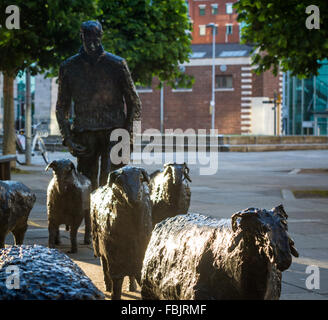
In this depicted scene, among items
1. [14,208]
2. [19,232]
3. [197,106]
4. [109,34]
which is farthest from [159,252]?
[197,106]

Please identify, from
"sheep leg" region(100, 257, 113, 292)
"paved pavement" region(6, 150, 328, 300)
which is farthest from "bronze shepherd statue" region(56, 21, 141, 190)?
"sheep leg" region(100, 257, 113, 292)

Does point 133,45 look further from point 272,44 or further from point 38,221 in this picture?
point 38,221

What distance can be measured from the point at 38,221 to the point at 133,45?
42.5ft

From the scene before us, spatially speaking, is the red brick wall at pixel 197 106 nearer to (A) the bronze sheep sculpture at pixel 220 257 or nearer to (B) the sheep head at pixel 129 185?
(B) the sheep head at pixel 129 185

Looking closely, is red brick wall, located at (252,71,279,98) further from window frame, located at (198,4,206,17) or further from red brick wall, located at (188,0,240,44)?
window frame, located at (198,4,206,17)

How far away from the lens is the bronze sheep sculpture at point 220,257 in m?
3.27

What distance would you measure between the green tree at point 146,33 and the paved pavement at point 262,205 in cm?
437

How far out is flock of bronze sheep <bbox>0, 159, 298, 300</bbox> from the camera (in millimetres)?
2678

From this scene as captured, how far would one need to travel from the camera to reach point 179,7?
2356 centimetres

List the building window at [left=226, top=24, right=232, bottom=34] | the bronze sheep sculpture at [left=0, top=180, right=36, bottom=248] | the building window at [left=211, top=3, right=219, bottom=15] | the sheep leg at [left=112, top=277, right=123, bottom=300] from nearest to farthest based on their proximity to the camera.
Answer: the sheep leg at [left=112, top=277, right=123, bottom=300] < the bronze sheep sculpture at [left=0, top=180, right=36, bottom=248] < the building window at [left=226, top=24, right=232, bottom=34] < the building window at [left=211, top=3, right=219, bottom=15]

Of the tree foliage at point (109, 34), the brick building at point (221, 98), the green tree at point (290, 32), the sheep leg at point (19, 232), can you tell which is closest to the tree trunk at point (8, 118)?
the tree foliage at point (109, 34)

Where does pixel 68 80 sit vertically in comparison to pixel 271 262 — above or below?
above

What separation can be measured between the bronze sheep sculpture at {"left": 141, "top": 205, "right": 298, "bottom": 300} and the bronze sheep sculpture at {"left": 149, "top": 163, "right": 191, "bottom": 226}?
3.08 meters
